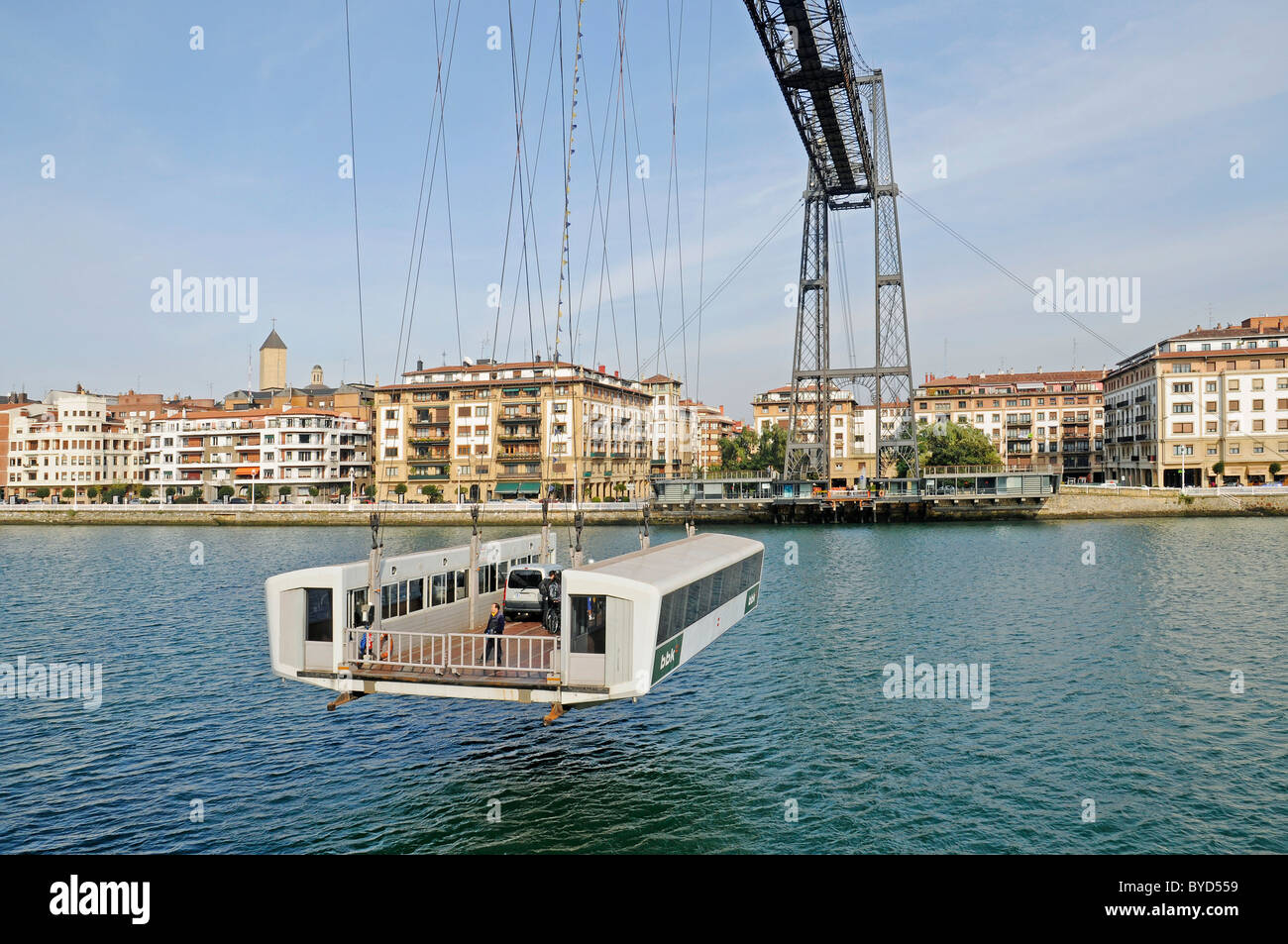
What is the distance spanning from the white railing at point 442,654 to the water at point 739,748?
9.48 ft

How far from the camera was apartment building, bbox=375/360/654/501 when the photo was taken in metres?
115

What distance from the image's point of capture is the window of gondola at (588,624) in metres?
14.3

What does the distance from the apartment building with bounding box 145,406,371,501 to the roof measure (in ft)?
378

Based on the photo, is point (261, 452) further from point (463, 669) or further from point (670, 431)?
point (463, 669)

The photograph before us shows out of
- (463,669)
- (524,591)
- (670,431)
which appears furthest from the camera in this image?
(670,431)

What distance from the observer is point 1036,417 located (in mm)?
144250

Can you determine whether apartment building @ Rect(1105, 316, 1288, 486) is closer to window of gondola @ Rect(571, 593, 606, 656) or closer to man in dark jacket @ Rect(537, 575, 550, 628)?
man in dark jacket @ Rect(537, 575, 550, 628)

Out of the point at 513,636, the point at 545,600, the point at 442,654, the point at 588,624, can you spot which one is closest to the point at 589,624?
the point at 588,624

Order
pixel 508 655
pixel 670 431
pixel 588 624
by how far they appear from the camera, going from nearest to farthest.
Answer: pixel 588 624
pixel 508 655
pixel 670 431

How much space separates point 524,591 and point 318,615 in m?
5.85

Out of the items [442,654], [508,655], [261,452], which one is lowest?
[442,654]

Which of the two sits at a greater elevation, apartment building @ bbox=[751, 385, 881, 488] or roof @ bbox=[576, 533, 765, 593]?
apartment building @ bbox=[751, 385, 881, 488]

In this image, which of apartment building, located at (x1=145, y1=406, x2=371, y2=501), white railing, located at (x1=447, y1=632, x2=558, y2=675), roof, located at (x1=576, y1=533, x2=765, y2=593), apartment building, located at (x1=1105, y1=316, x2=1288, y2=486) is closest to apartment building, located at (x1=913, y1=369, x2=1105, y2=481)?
apartment building, located at (x1=1105, y1=316, x2=1288, y2=486)

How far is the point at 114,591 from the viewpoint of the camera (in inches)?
1836
